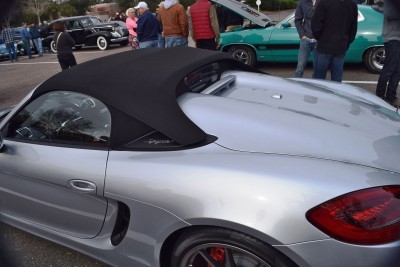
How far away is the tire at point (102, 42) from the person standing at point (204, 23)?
347 inches

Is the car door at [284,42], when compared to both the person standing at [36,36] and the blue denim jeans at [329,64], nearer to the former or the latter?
the blue denim jeans at [329,64]

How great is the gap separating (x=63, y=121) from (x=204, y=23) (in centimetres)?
448

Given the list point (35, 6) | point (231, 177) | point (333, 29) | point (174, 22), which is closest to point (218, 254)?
point (231, 177)

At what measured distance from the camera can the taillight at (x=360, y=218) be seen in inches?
53.5

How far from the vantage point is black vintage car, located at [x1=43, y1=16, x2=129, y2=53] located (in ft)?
46.1

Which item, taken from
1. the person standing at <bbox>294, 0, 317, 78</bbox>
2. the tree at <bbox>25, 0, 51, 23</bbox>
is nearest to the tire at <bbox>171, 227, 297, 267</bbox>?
the tree at <bbox>25, 0, 51, 23</bbox>

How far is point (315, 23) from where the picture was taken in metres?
→ 4.37

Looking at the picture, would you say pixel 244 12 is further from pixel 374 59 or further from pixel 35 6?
pixel 35 6

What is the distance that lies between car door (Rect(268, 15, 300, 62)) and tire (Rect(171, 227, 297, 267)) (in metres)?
5.73

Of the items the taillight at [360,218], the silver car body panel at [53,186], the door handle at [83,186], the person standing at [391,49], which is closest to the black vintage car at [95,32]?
the person standing at [391,49]

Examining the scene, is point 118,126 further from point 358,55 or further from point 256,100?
point 358,55

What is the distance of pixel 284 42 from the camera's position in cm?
666

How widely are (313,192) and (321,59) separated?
11.8 feet

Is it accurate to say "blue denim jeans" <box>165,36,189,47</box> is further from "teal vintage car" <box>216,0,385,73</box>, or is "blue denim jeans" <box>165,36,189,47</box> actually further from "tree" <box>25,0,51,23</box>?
"tree" <box>25,0,51,23</box>
